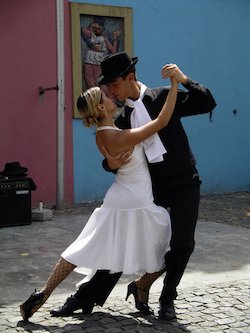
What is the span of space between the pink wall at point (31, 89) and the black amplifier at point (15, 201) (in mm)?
1085

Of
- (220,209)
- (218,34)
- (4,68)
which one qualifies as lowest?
(220,209)

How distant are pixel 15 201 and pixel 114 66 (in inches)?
167

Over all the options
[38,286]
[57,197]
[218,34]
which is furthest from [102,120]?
[218,34]

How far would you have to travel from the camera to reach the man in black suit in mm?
4148

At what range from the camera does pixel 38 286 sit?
207 inches

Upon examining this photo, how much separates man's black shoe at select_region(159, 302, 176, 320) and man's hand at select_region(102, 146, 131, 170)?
3.33ft

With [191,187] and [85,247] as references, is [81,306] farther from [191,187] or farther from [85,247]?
[191,187]

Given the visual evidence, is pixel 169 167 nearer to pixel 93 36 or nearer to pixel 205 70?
pixel 93 36

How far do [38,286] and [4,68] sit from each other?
460 centimetres

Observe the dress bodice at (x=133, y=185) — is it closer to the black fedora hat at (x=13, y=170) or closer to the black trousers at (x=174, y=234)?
the black trousers at (x=174, y=234)

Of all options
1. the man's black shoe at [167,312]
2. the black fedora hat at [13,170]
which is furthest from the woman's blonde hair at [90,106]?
the black fedora hat at [13,170]

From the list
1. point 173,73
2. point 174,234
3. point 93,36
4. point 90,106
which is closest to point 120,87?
point 90,106

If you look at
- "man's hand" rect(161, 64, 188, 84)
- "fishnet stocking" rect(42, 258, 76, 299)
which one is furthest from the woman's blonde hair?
"fishnet stocking" rect(42, 258, 76, 299)

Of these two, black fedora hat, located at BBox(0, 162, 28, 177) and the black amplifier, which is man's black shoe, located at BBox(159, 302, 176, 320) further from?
black fedora hat, located at BBox(0, 162, 28, 177)
